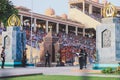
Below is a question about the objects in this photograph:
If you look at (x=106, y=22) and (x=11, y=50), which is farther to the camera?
(x=11, y=50)

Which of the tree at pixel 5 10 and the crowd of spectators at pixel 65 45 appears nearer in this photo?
the tree at pixel 5 10

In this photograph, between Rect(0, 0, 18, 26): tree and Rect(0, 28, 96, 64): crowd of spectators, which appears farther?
Rect(0, 28, 96, 64): crowd of spectators

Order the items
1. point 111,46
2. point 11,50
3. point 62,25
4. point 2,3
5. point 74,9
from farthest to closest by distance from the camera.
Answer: point 74,9 < point 62,25 < point 2,3 < point 11,50 < point 111,46

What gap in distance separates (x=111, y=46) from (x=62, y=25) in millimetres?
46688

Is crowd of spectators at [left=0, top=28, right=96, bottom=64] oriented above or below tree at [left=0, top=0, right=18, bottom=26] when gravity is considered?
below

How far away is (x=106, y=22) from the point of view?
19.8 meters

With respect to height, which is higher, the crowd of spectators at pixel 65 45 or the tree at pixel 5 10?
the tree at pixel 5 10

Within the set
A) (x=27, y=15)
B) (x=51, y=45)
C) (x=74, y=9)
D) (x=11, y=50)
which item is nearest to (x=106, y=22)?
(x=11, y=50)

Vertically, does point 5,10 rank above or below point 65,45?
above

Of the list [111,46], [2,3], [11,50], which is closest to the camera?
[111,46]

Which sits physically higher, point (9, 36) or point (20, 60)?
point (9, 36)

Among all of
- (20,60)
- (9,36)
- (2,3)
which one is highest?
(2,3)

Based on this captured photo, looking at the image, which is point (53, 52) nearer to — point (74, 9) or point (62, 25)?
point (62, 25)

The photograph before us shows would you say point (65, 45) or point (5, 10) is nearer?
point (5, 10)
